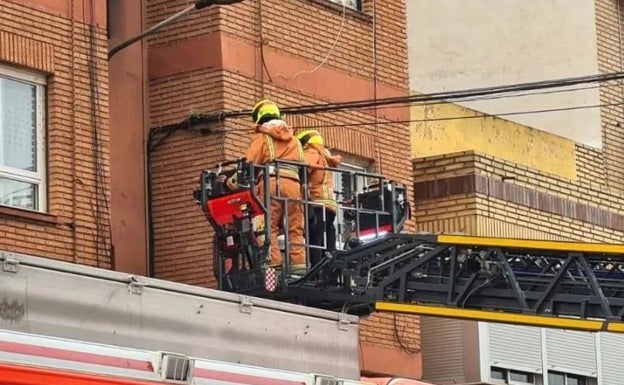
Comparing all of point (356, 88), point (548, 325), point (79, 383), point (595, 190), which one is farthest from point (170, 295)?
point (595, 190)

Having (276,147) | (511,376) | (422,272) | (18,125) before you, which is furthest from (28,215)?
(511,376)

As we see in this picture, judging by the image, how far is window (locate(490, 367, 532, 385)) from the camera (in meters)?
18.8

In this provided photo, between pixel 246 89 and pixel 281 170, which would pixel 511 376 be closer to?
pixel 246 89

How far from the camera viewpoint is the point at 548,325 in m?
13.5

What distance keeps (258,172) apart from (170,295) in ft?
12.3

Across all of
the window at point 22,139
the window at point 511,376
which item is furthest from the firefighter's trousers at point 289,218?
the window at point 511,376

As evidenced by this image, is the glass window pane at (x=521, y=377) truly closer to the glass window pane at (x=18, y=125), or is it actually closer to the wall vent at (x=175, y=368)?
the glass window pane at (x=18, y=125)

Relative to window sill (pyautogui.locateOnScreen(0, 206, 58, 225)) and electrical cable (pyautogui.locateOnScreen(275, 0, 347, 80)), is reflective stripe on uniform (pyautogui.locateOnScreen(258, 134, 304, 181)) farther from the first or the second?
electrical cable (pyautogui.locateOnScreen(275, 0, 347, 80))

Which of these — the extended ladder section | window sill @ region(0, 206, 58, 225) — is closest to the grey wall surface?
window sill @ region(0, 206, 58, 225)

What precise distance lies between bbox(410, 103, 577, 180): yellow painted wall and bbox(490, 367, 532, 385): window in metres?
3.12

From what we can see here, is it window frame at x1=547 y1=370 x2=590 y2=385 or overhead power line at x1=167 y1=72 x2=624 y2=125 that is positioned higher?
overhead power line at x1=167 y1=72 x2=624 y2=125

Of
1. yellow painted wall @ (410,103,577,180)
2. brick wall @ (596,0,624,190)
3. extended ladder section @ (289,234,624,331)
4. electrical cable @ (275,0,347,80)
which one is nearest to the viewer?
extended ladder section @ (289,234,624,331)

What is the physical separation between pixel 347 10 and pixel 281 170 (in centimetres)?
440

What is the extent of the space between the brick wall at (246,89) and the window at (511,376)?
0.83 m
